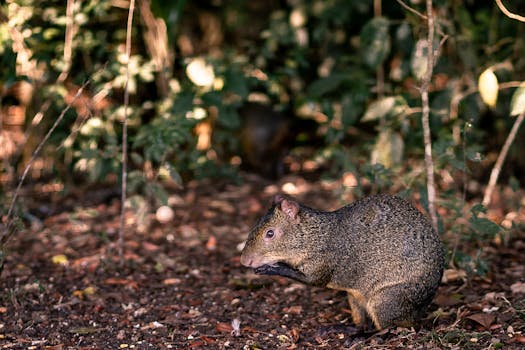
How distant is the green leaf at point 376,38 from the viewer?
484 cm

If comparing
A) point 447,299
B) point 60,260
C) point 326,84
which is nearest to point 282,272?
point 447,299

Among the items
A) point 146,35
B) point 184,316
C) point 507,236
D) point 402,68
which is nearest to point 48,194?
point 146,35

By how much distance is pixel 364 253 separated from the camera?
149 inches

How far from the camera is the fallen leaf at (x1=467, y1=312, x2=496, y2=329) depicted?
3.74 m

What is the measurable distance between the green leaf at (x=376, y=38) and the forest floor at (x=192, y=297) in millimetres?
1009

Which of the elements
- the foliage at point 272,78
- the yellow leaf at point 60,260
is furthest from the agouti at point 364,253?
→ the yellow leaf at point 60,260

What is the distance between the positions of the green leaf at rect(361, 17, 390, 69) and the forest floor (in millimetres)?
1009

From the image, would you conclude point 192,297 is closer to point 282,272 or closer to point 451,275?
point 282,272

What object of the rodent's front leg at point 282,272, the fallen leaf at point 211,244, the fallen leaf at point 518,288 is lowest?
the fallen leaf at point 211,244

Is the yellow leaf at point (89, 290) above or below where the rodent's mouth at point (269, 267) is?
below

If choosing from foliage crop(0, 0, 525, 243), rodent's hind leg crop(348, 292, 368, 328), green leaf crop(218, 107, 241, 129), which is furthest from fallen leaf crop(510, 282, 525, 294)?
green leaf crop(218, 107, 241, 129)

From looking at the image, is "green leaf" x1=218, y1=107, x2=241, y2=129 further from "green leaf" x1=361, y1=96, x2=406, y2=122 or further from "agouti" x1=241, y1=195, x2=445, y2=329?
"agouti" x1=241, y1=195, x2=445, y2=329

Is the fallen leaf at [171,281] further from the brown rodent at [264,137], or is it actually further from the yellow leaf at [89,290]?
the brown rodent at [264,137]

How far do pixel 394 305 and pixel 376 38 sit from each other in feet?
6.45
